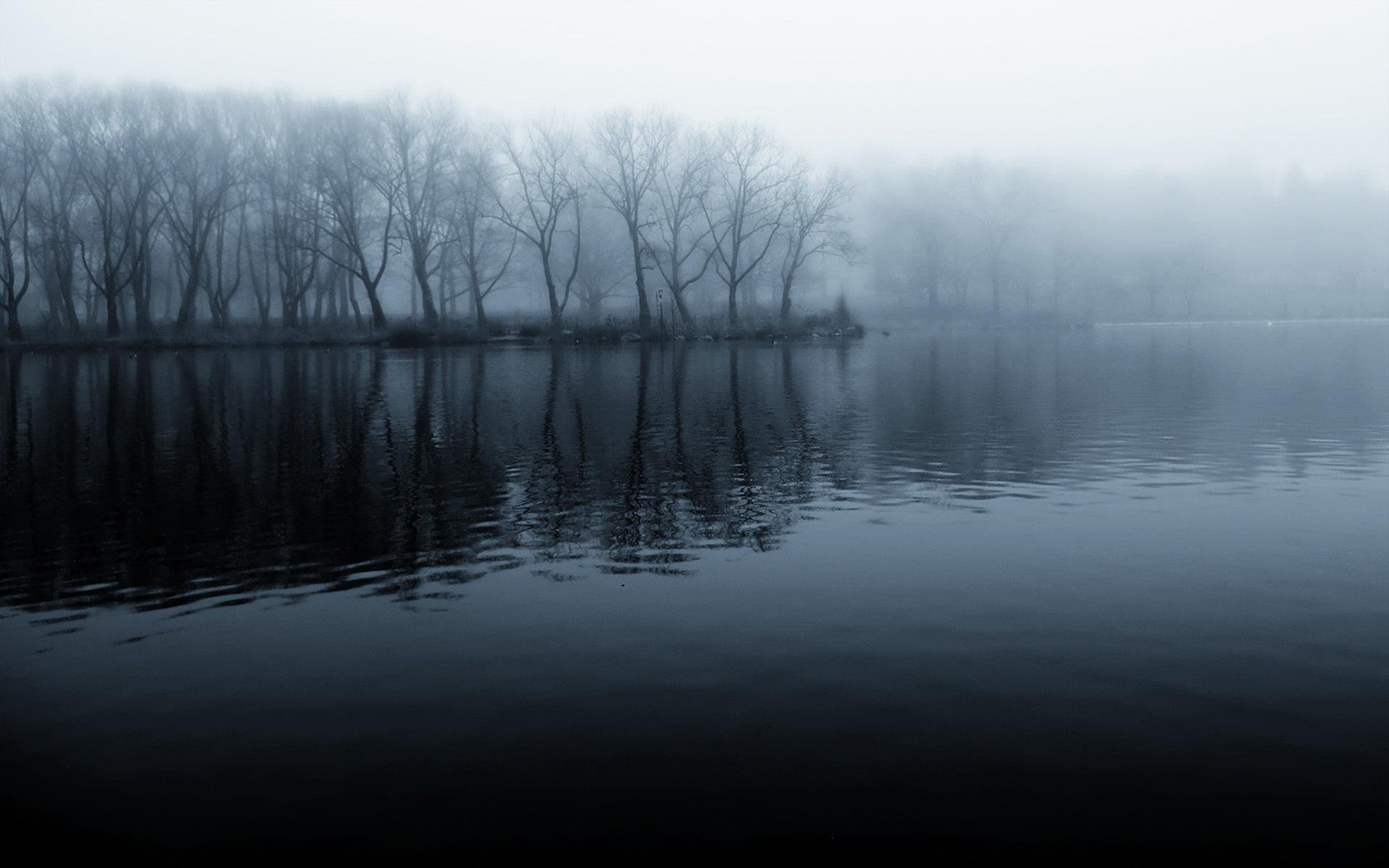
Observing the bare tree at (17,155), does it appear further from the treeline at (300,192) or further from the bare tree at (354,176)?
the bare tree at (354,176)

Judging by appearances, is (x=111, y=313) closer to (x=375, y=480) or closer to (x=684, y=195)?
(x=684, y=195)

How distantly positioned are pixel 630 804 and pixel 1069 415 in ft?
76.1

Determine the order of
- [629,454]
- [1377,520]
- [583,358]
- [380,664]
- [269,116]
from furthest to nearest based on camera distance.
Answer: [269,116], [583,358], [629,454], [1377,520], [380,664]

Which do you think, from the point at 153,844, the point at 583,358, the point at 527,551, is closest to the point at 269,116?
the point at 583,358

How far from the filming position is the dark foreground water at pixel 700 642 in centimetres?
654

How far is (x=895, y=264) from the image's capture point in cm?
11869

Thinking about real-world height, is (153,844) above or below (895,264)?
below

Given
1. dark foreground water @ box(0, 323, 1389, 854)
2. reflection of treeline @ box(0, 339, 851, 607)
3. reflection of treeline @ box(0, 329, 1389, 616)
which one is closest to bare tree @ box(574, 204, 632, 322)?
reflection of treeline @ box(0, 329, 1389, 616)

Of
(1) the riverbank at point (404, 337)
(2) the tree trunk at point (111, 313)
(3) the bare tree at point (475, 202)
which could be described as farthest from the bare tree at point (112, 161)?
(3) the bare tree at point (475, 202)

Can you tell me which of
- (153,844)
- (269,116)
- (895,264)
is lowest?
(153,844)

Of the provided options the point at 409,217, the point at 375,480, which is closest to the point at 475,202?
the point at 409,217

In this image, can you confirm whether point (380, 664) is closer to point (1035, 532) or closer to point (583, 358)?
point (1035, 532)

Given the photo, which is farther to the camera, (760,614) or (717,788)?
(760,614)

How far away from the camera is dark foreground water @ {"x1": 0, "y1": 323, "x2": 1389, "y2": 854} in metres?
6.54
